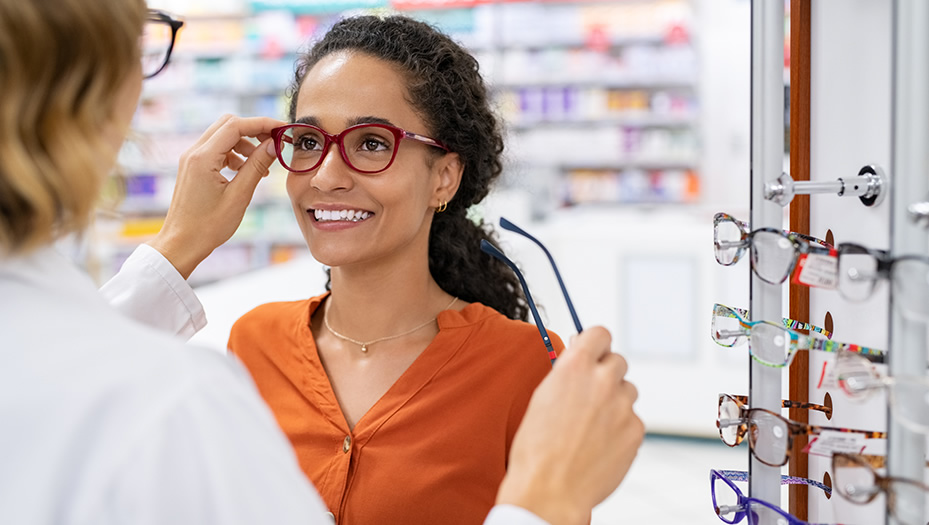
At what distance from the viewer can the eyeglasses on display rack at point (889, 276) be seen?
0.73 meters

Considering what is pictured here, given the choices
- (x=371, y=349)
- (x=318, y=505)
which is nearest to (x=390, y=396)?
(x=371, y=349)

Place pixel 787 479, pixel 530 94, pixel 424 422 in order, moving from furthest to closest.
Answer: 1. pixel 530 94
2. pixel 424 422
3. pixel 787 479

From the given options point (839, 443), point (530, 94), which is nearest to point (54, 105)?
point (839, 443)

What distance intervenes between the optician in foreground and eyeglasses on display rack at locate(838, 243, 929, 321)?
21.3 inches

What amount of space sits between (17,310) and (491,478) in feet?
3.08

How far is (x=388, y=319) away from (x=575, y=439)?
799 mm

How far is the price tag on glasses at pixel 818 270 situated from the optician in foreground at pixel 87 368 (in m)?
0.53

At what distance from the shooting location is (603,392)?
87 cm

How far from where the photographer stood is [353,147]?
4.74ft

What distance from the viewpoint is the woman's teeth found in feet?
4.74

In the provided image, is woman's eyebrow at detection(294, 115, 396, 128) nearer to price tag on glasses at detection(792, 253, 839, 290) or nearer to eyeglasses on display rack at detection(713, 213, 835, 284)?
eyeglasses on display rack at detection(713, 213, 835, 284)

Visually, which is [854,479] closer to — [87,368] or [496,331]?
[87,368]

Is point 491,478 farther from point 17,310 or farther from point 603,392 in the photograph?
point 17,310

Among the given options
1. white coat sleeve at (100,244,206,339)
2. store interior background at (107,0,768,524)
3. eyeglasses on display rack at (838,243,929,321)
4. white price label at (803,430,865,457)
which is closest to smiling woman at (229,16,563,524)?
white coat sleeve at (100,244,206,339)
